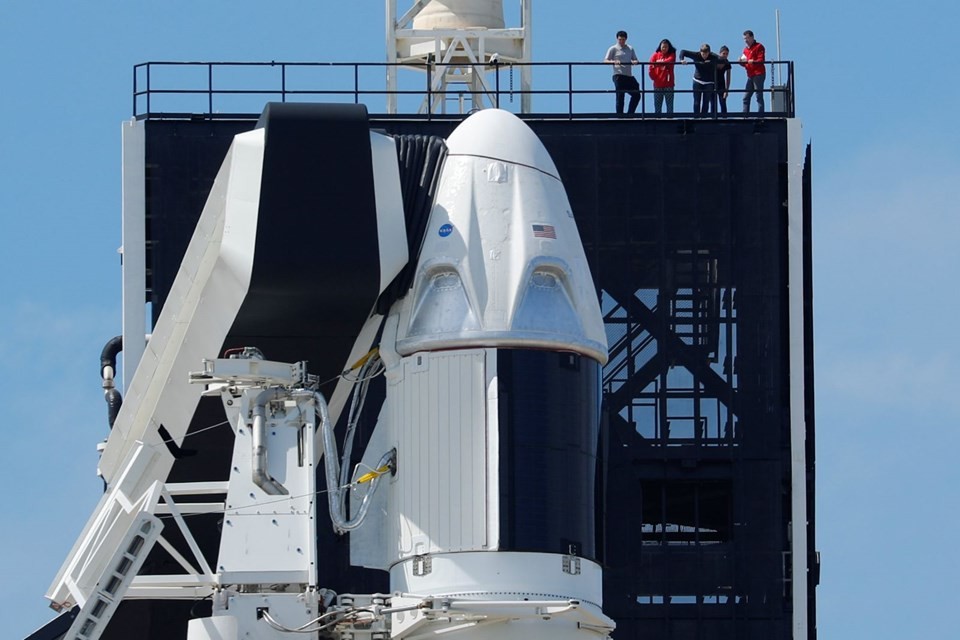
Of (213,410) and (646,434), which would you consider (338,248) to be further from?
(646,434)

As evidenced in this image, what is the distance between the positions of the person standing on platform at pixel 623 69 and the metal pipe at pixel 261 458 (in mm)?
15192

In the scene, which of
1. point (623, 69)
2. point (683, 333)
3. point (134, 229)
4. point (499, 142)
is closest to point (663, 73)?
point (623, 69)

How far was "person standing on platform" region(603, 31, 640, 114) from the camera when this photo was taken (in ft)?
163

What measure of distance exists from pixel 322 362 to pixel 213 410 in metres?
2.17

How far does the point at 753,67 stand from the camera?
164 feet

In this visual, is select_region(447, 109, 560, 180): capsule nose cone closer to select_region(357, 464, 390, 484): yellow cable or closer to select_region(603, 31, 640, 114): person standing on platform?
select_region(357, 464, 390, 484): yellow cable

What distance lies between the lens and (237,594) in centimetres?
3550

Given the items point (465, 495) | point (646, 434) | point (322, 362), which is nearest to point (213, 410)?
point (322, 362)

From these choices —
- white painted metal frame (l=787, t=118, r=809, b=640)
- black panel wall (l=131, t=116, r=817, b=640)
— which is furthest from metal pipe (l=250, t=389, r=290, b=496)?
white painted metal frame (l=787, t=118, r=809, b=640)

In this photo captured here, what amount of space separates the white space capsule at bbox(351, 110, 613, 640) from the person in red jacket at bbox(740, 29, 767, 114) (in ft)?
43.8

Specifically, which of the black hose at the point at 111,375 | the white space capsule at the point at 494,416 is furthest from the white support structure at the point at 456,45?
the white space capsule at the point at 494,416

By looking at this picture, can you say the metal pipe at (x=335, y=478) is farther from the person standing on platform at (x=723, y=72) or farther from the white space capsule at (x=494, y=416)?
the person standing on platform at (x=723, y=72)

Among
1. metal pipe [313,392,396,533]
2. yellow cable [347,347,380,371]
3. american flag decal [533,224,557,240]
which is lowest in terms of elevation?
metal pipe [313,392,396,533]

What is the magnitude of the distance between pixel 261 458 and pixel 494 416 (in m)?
2.95
